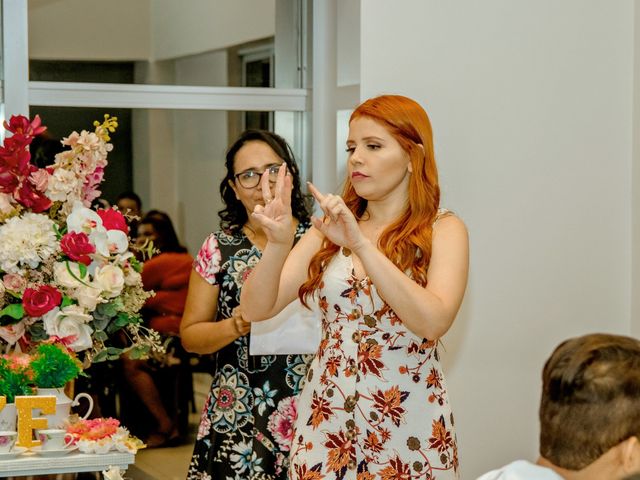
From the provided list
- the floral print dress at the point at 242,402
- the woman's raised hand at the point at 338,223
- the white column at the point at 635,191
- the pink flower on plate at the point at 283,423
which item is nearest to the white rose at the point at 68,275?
the woman's raised hand at the point at 338,223

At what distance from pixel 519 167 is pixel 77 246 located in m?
1.81

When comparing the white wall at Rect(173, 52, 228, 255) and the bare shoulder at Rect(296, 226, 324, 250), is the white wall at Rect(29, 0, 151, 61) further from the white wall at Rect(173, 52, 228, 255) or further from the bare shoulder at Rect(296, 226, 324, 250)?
the bare shoulder at Rect(296, 226, 324, 250)

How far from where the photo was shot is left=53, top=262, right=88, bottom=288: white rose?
2.39 m

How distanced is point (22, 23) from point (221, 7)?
0.68 m

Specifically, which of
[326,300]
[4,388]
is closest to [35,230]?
[4,388]

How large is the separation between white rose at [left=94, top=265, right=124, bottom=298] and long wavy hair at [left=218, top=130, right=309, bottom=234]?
74 centimetres

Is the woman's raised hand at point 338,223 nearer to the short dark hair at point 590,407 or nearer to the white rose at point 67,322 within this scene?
the white rose at point 67,322

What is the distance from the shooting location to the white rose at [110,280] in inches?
94.5

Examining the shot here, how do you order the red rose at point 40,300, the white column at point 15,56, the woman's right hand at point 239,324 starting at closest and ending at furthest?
1. the red rose at point 40,300
2. the woman's right hand at point 239,324
3. the white column at point 15,56

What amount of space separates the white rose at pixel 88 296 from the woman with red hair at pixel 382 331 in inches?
15.5

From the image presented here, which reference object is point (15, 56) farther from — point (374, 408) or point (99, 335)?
point (374, 408)

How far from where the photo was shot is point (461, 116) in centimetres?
361

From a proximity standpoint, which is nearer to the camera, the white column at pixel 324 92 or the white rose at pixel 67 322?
the white rose at pixel 67 322

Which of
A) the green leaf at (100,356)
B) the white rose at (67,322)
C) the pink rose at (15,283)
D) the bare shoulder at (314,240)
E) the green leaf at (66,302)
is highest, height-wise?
the bare shoulder at (314,240)
